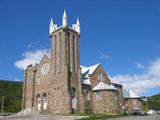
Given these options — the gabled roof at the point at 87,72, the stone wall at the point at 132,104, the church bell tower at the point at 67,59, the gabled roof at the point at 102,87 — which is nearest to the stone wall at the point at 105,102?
the gabled roof at the point at 102,87

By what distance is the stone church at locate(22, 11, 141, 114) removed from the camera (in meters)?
60.9

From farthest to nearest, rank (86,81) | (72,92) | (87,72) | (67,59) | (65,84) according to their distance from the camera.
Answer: (87,72) → (86,81) → (67,59) → (72,92) → (65,84)

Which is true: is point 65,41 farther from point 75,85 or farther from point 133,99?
point 133,99

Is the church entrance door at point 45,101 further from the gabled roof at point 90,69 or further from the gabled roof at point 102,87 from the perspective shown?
the gabled roof at point 90,69

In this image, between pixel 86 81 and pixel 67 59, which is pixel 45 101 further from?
pixel 67 59

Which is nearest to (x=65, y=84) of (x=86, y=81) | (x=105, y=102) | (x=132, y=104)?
(x=86, y=81)

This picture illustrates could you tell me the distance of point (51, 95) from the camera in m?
63.2

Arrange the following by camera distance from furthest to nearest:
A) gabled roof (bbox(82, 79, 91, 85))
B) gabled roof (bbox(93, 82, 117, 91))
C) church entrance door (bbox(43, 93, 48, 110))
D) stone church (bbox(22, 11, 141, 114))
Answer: gabled roof (bbox(82, 79, 91, 85)), gabled roof (bbox(93, 82, 117, 91)), church entrance door (bbox(43, 93, 48, 110)), stone church (bbox(22, 11, 141, 114))

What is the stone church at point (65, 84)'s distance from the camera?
6091cm

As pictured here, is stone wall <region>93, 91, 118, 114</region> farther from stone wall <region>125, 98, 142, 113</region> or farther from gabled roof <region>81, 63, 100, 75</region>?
stone wall <region>125, 98, 142, 113</region>

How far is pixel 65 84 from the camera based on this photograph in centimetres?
5984

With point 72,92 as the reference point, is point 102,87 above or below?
above

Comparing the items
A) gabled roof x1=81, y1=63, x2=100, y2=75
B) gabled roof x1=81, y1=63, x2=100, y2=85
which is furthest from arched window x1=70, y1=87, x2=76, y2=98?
gabled roof x1=81, y1=63, x2=100, y2=75

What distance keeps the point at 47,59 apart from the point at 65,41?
776 centimetres
